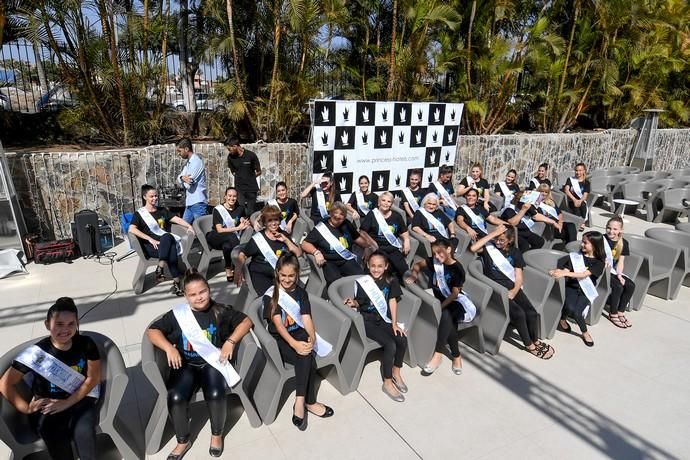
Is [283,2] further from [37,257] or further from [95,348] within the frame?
[95,348]

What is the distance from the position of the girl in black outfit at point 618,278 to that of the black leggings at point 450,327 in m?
1.77

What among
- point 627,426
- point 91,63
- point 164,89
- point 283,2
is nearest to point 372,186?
point 283,2

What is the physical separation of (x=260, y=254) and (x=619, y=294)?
3.35 m

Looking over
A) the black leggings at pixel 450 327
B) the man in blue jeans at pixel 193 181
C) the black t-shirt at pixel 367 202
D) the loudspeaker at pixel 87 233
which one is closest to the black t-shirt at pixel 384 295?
the black leggings at pixel 450 327

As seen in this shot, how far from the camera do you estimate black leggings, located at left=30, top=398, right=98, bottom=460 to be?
2328mm

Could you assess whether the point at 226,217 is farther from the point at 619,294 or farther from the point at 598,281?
the point at 619,294

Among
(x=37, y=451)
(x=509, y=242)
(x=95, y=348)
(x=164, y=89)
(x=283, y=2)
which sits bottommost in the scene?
(x=37, y=451)

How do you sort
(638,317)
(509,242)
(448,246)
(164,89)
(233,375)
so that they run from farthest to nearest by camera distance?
(164,89) < (638,317) < (509,242) < (448,246) < (233,375)

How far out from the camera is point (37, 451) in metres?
2.33

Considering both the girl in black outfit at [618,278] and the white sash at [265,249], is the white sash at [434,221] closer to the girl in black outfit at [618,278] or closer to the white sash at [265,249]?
the girl in black outfit at [618,278]

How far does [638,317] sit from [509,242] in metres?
1.88

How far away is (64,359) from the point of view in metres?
2.43

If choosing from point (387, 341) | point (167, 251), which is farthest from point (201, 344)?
point (167, 251)

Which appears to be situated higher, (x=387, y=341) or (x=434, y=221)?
(x=434, y=221)
